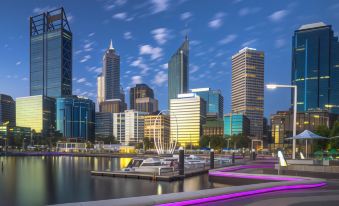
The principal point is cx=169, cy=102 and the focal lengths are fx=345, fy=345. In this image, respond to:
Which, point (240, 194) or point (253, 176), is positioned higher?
point (240, 194)

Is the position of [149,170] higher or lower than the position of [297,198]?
lower

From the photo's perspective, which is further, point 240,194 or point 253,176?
point 253,176

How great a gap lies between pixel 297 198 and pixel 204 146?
156m

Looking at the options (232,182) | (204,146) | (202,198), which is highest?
(202,198)

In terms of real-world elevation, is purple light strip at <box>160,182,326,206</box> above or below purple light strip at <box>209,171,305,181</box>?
above

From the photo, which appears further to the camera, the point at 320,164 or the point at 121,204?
the point at 320,164

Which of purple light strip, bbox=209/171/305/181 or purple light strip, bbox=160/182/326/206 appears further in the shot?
purple light strip, bbox=209/171/305/181

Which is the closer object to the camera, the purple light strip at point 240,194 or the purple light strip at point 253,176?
the purple light strip at point 240,194

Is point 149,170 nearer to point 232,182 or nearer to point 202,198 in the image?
point 232,182

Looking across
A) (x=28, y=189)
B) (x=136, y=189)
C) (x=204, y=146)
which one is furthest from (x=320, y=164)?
(x=204, y=146)

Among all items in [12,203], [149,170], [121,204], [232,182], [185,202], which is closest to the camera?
[121,204]

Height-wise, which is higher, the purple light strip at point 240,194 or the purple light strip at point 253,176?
the purple light strip at point 240,194

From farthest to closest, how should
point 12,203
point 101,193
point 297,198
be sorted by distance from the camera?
point 101,193
point 12,203
point 297,198

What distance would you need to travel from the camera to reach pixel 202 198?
2000 centimetres
